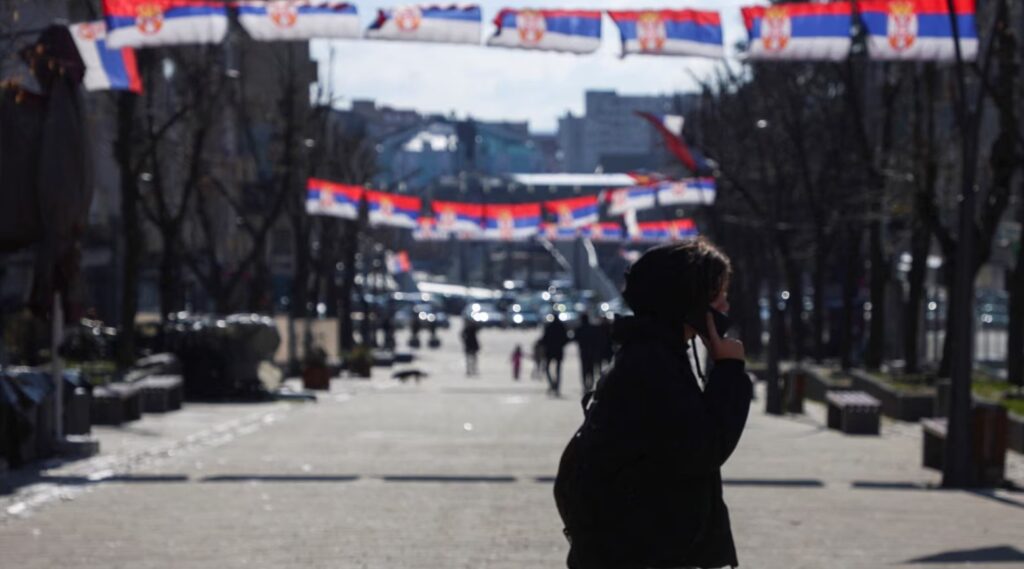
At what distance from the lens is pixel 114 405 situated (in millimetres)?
27141

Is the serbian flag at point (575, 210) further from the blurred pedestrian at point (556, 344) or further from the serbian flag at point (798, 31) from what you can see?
the serbian flag at point (798, 31)

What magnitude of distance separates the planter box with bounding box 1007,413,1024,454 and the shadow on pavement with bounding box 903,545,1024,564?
1068cm

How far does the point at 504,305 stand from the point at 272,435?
9466 cm

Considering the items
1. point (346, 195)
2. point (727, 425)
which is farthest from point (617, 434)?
point (346, 195)

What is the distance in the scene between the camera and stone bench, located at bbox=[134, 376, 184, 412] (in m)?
30.6

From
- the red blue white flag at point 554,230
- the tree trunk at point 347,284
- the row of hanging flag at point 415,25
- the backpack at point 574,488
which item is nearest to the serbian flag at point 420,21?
the row of hanging flag at point 415,25

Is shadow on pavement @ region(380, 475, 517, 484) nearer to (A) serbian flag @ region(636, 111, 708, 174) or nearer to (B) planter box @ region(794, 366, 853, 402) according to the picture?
(B) planter box @ region(794, 366, 853, 402)

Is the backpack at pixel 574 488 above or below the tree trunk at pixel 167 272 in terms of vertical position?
below

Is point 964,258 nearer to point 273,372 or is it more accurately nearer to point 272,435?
point 272,435

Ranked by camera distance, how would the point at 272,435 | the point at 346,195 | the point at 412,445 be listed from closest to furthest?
the point at 412,445, the point at 272,435, the point at 346,195

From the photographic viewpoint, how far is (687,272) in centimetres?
556

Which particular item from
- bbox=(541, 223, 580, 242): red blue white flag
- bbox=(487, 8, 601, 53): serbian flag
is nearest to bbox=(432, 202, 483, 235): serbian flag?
bbox=(541, 223, 580, 242): red blue white flag

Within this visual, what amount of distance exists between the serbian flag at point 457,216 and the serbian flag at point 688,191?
28.7 ft

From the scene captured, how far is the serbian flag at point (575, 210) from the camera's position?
186ft
